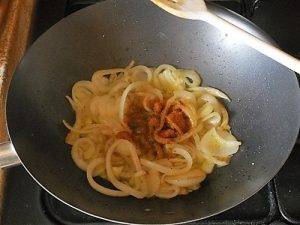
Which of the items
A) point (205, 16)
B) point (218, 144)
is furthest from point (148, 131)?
point (205, 16)

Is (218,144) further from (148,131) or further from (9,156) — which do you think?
(9,156)

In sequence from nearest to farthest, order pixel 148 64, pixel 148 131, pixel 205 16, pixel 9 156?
pixel 9 156 < pixel 205 16 < pixel 148 131 < pixel 148 64

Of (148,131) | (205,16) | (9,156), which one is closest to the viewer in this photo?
(9,156)

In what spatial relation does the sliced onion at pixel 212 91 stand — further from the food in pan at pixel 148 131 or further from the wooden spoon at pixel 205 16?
the wooden spoon at pixel 205 16

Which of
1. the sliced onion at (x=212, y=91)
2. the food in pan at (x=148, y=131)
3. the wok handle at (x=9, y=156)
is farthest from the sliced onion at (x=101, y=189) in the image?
the sliced onion at (x=212, y=91)

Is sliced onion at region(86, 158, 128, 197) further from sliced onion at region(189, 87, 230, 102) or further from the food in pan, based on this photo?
sliced onion at region(189, 87, 230, 102)

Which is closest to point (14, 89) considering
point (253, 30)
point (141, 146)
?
point (141, 146)

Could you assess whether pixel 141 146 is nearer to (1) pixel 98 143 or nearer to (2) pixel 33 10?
(1) pixel 98 143
